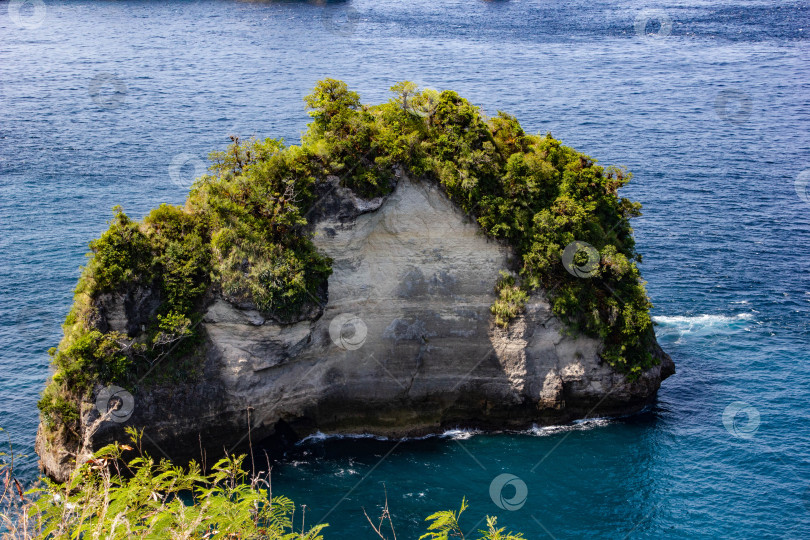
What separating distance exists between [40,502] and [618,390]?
4255 cm

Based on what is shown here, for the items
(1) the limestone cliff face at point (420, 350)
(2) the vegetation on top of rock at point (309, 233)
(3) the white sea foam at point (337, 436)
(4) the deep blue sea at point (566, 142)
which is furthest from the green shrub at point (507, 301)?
(3) the white sea foam at point (337, 436)

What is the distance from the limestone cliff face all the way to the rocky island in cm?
11

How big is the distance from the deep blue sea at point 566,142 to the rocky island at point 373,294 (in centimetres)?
362

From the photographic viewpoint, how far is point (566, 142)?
86.7 m

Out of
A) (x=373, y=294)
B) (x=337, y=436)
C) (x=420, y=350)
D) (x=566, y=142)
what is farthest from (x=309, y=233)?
(x=566, y=142)

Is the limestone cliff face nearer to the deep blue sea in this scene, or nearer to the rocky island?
the rocky island

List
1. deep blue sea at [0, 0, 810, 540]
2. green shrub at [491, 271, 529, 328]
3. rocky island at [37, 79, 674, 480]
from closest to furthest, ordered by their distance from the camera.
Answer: deep blue sea at [0, 0, 810, 540], rocky island at [37, 79, 674, 480], green shrub at [491, 271, 529, 328]

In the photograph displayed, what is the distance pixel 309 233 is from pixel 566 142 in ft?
157

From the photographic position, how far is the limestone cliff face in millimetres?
49750

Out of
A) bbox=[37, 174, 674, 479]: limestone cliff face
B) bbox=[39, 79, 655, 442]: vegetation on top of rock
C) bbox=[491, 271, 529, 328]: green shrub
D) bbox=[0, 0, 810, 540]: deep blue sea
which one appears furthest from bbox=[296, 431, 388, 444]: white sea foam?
bbox=[491, 271, 529, 328]: green shrub

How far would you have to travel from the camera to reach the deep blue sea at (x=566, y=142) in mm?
45594

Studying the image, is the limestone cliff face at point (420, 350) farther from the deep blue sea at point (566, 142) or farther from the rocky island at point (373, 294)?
the deep blue sea at point (566, 142)

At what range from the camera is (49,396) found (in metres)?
44.6

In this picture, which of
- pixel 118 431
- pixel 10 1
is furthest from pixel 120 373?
pixel 10 1
